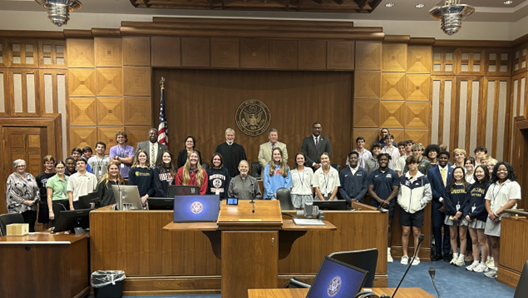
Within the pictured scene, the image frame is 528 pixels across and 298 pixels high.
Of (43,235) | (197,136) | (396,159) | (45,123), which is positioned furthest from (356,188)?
(45,123)

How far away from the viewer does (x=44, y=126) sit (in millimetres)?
8320

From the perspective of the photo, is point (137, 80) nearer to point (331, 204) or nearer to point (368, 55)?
point (368, 55)

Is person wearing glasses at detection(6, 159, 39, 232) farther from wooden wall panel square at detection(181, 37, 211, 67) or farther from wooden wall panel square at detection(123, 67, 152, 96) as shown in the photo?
wooden wall panel square at detection(181, 37, 211, 67)

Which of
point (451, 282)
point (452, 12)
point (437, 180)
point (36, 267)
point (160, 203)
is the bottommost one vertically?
point (451, 282)

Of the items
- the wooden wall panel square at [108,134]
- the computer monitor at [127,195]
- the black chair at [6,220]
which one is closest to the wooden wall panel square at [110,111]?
the wooden wall panel square at [108,134]

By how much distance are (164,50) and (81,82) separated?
76.2 inches

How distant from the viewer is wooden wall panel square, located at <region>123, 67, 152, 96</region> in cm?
802

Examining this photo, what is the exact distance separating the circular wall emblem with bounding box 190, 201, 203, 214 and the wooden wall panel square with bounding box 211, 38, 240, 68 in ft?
17.0

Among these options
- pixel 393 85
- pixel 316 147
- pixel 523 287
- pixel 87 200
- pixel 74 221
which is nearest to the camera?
pixel 523 287

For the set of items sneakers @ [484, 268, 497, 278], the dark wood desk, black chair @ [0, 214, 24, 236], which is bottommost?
sneakers @ [484, 268, 497, 278]

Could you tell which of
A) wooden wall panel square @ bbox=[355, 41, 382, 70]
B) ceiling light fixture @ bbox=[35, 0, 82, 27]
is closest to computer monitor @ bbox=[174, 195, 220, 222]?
ceiling light fixture @ bbox=[35, 0, 82, 27]

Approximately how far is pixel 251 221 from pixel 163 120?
5450 mm

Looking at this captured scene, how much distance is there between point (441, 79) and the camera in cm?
891

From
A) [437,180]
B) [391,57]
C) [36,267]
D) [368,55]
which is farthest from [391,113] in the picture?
[36,267]
